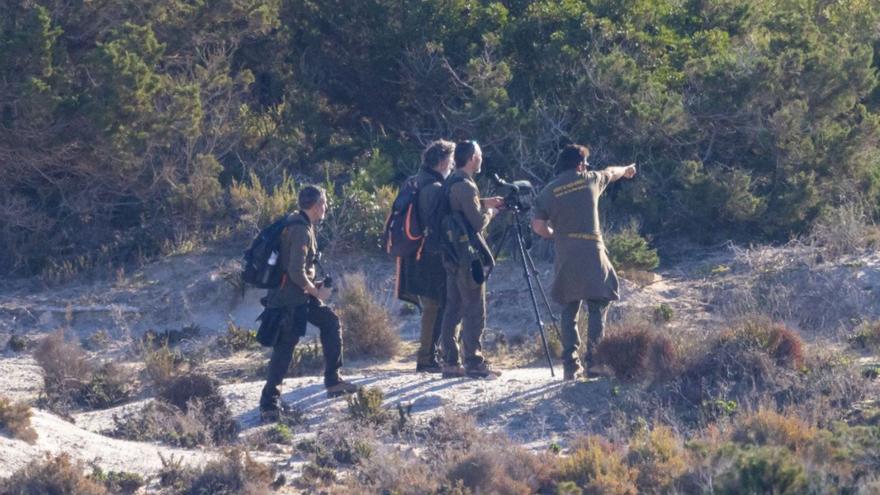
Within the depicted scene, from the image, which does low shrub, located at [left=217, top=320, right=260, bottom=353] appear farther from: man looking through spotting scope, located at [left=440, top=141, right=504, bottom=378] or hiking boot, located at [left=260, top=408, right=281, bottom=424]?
hiking boot, located at [left=260, top=408, right=281, bottom=424]

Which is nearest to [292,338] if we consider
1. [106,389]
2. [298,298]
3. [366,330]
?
[298,298]

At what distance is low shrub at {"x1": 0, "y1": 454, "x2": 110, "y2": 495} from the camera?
7.16m

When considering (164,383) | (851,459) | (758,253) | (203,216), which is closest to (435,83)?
(203,216)

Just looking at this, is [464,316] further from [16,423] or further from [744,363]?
[16,423]

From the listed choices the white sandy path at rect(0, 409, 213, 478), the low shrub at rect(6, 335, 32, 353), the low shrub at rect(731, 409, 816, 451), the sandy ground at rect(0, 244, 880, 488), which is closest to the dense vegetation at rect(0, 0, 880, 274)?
the sandy ground at rect(0, 244, 880, 488)

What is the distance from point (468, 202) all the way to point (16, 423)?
3.48 meters

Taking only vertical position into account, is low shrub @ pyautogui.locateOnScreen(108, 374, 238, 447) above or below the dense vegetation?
below

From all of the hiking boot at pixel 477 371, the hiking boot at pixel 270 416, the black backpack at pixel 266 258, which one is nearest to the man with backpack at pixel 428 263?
the hiking boot at pixel 477 371

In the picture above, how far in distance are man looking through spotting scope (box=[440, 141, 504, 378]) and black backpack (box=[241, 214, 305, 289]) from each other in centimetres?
126

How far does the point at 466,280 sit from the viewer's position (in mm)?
9758

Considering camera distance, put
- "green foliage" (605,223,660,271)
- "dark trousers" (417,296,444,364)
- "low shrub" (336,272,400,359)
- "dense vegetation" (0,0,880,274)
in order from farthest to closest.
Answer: "dense vegetation" (0,0,880,274), "green foliage" (605,223,660,271), "low shrub" (336,272,400,359), "dark trousers" (417,296,444,364)

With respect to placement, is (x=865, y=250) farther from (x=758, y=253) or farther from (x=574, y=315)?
(x=574, y=315)

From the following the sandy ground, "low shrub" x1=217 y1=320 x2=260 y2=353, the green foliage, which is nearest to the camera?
the sandy ground

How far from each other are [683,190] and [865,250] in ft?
7.07
